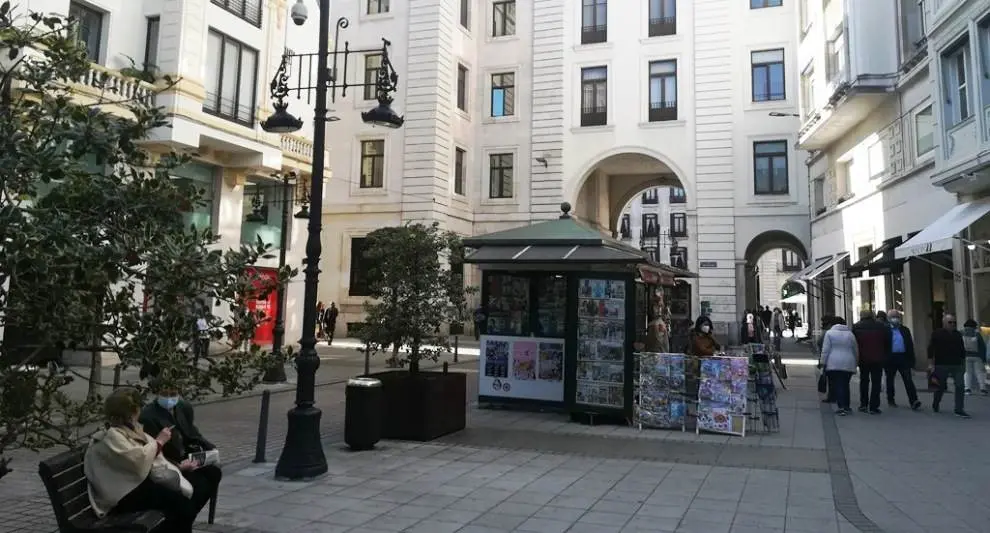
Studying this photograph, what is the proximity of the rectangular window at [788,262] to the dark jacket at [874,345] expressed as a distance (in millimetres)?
59897

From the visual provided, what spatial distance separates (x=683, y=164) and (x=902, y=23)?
13.3 m

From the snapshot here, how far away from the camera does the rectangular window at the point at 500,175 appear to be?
112ft

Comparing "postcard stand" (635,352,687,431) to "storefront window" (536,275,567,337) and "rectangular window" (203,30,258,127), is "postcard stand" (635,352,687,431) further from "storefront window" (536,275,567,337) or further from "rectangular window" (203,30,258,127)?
"rectangular window" (203,30,258,127)

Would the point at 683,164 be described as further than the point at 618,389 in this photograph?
Yes

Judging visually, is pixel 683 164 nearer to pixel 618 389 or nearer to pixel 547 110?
pixel 547 110

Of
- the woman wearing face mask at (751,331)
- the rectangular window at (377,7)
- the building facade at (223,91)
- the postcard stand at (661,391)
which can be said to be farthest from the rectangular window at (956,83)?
the rectangular window at (377,7)

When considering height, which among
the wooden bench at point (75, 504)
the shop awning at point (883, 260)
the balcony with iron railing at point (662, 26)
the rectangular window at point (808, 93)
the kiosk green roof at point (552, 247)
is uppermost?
the balcony with iron railing at point (662, 26)

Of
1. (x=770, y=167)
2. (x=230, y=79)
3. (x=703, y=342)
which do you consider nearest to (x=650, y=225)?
(x=770, y=167)

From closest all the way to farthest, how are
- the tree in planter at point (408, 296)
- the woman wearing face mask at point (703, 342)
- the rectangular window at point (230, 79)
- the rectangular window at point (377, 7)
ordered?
1. the tree in planter at point (408, 296)
2. the woman wearing face mask at point (703, 342)
3. the rectangular window at point (230, 79)
4. the rectangular window at point (377, 7)

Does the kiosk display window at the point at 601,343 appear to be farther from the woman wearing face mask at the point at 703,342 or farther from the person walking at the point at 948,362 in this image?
the person walking at the point at 948,362

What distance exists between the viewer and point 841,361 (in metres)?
11.7

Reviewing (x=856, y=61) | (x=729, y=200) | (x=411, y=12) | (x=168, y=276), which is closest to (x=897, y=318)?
(x=856, y=61)

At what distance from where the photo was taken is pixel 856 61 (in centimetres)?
1898

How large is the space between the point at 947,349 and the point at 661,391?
5665mm
